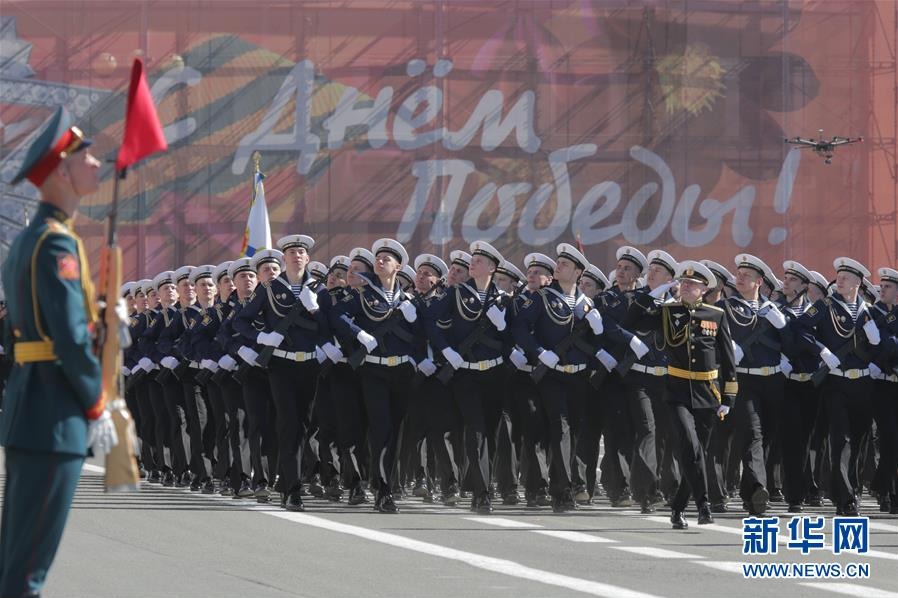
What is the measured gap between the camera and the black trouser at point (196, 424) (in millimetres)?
18484

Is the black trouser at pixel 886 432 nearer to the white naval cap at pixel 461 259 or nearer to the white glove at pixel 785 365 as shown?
the white glove at pixel 785 365

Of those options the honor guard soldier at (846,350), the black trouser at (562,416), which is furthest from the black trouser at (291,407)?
the honor guard soldier at (846,350)

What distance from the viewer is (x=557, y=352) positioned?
52.8ft

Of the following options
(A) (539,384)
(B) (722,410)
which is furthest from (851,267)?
(A) (539,384)

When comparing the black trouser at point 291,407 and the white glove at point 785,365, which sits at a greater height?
the white glove at point 785,365

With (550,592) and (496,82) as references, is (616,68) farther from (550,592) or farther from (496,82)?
(550,592)

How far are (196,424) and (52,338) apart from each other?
1193 centimetres

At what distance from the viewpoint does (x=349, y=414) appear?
16.2 meters

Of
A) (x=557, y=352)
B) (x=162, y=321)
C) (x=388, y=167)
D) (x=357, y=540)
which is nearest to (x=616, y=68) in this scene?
(x=388, y=167)

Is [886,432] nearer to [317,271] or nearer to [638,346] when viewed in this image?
[638,346]

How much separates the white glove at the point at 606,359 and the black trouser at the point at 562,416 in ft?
0.59

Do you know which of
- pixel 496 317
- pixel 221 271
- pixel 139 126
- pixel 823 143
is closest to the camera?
pixel 139 126

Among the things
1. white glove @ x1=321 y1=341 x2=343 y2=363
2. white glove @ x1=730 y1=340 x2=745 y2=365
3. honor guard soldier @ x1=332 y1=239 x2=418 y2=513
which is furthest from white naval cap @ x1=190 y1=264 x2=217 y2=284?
white glove @ x1=730 y1=340 x2=745 y2=365

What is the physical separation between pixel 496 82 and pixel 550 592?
39.4 meters
